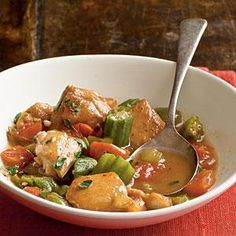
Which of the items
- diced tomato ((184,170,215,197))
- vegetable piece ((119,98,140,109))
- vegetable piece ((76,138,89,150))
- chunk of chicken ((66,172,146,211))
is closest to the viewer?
chunk of chicken ((66,172,146,211))

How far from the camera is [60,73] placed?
2500 mm

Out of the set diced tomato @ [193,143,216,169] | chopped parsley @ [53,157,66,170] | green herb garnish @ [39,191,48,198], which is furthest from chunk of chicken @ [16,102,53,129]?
diced tomato @ [193,143,216,169]

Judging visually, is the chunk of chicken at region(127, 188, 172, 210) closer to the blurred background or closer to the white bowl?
the white bowl

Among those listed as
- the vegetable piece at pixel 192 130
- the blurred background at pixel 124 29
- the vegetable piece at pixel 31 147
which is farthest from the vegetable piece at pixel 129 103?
the blurred background at pixel 124 29

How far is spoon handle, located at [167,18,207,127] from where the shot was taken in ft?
7.95

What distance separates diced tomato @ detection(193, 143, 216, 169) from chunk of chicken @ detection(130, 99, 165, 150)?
0.15 meters

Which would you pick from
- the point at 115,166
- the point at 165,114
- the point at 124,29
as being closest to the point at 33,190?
the point at 115,166

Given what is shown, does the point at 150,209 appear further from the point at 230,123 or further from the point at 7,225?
the point at 230,123

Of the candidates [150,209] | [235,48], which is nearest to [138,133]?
[150,209]

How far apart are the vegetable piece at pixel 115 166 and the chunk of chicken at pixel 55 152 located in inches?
3.7

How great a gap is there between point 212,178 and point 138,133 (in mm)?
328

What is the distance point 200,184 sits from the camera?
201cm

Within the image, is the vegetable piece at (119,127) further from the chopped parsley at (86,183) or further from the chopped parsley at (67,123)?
the chopped parsley at (86,183)

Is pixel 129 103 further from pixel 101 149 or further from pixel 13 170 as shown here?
pixel 13 170
